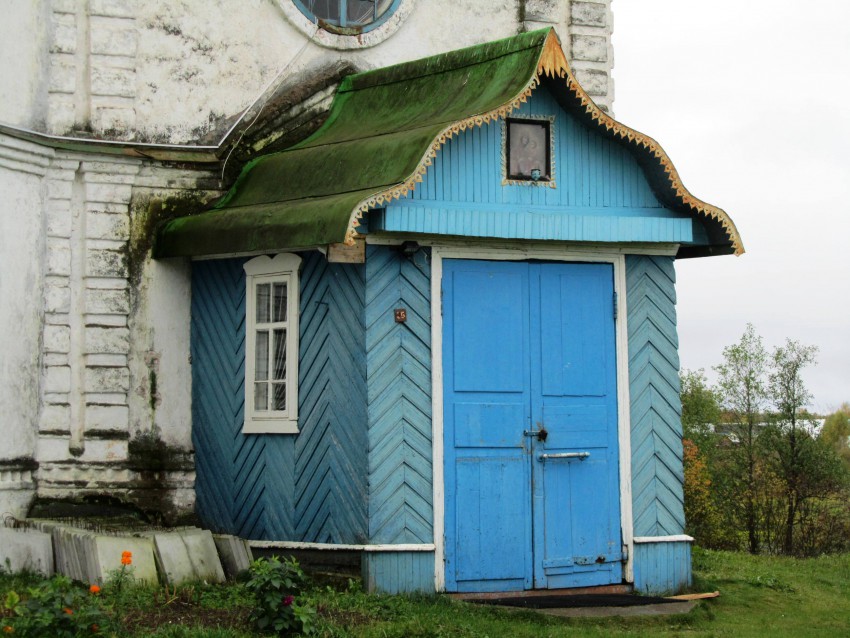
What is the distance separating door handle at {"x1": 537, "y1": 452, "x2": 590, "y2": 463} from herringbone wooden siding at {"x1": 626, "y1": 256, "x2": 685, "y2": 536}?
48 cm

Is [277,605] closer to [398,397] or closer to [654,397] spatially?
[398,397]

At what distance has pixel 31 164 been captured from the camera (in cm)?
1048

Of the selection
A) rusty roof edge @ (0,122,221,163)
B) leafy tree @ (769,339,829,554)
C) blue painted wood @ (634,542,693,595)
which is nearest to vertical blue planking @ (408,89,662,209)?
rusty roof edge @ (0,122,221,163)

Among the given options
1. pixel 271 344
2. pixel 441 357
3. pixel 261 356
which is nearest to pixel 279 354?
pixel 271 344

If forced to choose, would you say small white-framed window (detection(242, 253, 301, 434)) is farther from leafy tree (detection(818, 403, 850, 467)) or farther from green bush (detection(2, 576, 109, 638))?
leafy tree (detection(818, 403, 850, 467))

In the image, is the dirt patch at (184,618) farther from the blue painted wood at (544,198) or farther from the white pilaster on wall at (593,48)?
the white pilaster on wall at (593,48)

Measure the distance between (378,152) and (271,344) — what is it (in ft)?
5.83

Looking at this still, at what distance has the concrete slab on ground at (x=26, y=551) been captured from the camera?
945cm

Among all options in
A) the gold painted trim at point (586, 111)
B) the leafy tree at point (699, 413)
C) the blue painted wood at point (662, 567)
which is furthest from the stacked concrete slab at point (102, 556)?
the leafy tree at point (699, 413)

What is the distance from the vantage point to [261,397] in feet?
33.6

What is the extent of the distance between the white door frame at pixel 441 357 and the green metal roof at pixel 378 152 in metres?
0.75

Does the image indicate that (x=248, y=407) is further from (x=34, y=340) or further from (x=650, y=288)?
(x=650, y=288)

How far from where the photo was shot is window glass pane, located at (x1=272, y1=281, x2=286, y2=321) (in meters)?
10.1

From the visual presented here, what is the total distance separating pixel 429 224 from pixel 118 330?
309 cm
